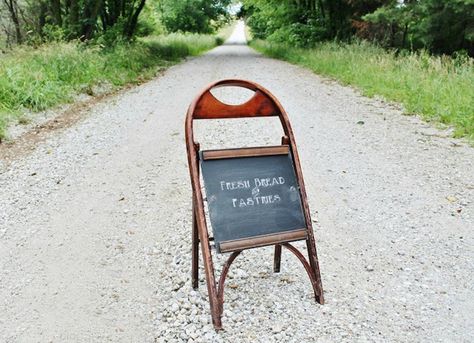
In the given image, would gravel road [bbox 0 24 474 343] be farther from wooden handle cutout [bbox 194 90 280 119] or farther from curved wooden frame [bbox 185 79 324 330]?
wooden handle cutout [bbox 194 90 280 119]

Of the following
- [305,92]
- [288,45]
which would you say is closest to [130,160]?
[305,92]

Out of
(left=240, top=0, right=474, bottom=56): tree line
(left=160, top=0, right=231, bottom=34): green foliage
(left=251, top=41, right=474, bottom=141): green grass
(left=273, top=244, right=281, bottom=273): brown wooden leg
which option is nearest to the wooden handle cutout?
(left=273, top=244, right=281, bottom=273): brown wooden leg

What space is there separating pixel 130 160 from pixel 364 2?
14395 millimetres

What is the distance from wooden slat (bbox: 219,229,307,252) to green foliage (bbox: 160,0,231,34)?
125 ft

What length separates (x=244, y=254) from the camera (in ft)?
12.4

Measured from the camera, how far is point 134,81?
1322cm

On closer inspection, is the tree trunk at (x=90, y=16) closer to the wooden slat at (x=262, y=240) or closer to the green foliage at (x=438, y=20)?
the green foliage at (x=438, y=20)

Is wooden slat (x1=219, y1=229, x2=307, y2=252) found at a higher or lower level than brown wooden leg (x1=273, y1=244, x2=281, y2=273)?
higher

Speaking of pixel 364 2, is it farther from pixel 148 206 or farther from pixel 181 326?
pixel 181 326

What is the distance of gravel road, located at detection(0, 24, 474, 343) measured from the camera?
9.73ft

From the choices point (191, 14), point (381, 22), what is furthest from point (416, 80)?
point (191, 14)

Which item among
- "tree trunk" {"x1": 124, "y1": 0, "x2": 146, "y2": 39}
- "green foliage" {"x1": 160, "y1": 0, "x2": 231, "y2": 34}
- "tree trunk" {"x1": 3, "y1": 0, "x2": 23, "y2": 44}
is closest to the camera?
"tree trunk" {"x1": 3, "y1": 0, "x2": 23, "y2": 44}

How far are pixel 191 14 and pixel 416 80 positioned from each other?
3919cm

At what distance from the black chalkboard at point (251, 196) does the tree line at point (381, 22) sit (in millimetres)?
8889
